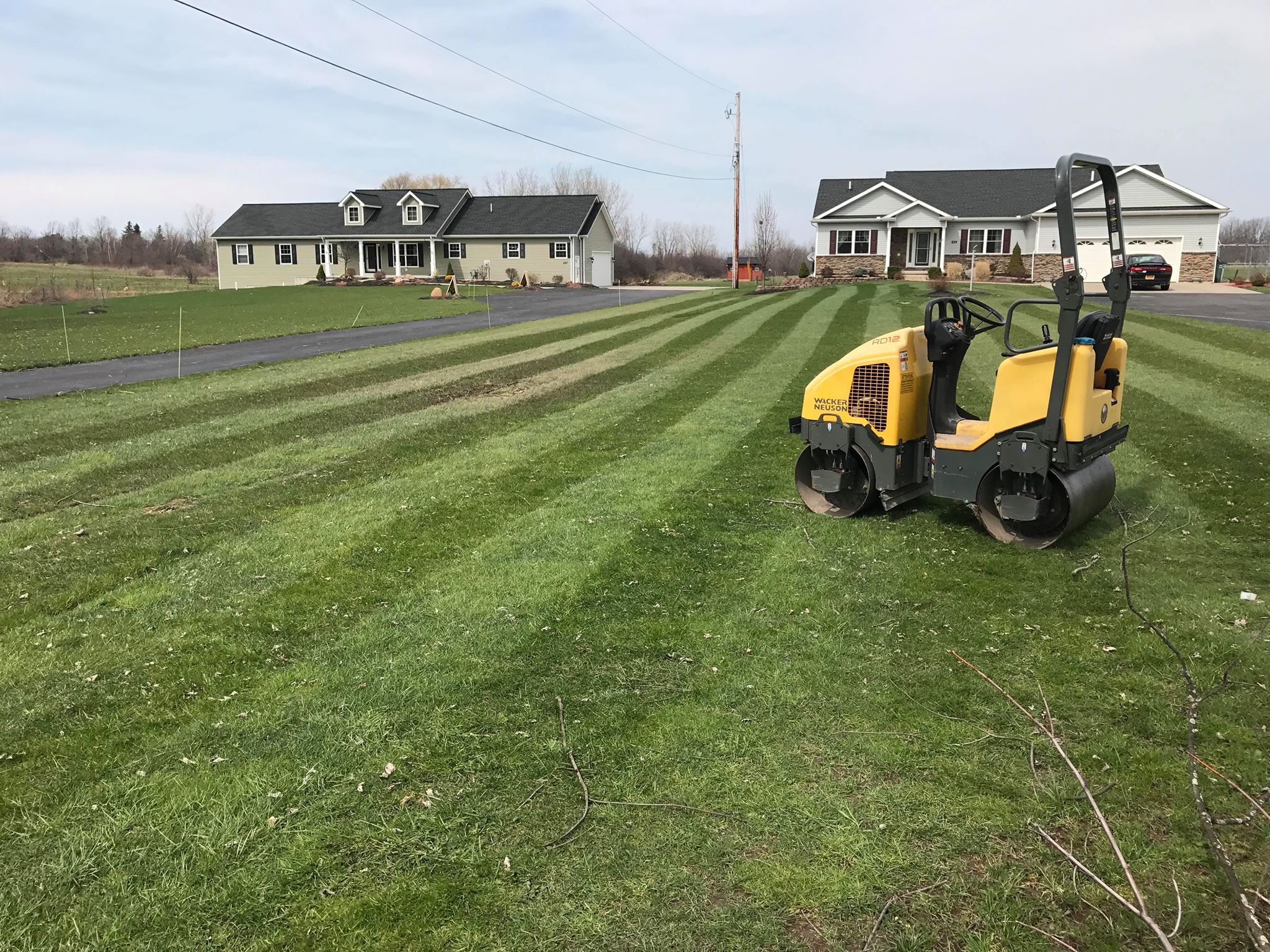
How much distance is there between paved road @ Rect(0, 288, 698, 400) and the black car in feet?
74.1

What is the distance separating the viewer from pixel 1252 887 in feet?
10.2

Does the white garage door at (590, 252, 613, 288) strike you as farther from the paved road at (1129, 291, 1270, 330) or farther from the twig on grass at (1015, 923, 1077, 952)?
the twig on grass at (1015, 923, 1077, 952)

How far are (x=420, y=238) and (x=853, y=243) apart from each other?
93.5 ft

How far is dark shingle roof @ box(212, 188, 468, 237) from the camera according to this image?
6103cm

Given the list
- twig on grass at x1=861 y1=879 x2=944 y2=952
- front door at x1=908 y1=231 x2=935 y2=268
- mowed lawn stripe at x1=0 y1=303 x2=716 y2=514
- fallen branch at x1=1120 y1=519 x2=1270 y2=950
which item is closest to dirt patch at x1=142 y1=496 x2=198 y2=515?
mowed lawn stripe at x1=0 y1=303 x2=716 y2=514

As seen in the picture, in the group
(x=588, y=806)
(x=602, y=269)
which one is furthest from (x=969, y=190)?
(x=588, y=806)

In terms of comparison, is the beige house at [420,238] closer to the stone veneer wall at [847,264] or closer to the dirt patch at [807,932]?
the stone veneer wall at [847,264]

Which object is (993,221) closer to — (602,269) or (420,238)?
(602,269)

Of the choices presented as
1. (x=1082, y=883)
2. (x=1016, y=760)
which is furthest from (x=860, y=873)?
(x=1016, y=760)

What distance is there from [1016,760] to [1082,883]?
2.52 feet

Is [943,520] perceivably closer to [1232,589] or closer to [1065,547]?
[1065,547]

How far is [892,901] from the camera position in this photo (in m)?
3.12

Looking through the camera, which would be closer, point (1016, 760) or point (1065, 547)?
point (1016, 760)

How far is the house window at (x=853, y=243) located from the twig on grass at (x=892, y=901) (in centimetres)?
5205
